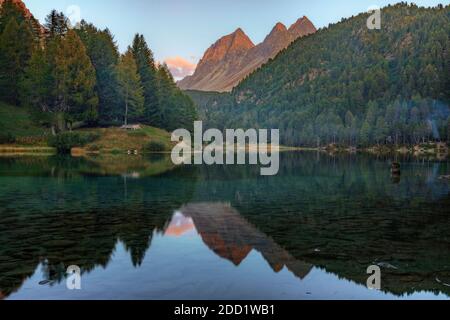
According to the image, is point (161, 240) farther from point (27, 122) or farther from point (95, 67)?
point (95, 67)

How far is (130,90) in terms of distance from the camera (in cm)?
11562

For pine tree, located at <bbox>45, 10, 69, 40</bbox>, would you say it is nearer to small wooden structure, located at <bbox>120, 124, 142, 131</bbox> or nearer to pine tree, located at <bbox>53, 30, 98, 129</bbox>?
pine tree, located at <bbox>53, 30, 98, 129</bbox>

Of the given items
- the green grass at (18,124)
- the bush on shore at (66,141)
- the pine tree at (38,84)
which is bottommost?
the bush on shore at (66,141)

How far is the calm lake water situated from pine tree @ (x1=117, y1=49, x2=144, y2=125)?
80567 mm

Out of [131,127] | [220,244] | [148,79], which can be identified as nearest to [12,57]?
[131,127]

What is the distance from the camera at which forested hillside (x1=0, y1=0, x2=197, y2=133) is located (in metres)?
102

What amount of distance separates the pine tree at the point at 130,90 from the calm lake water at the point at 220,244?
80.6 metres

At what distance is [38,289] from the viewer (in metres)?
13.0

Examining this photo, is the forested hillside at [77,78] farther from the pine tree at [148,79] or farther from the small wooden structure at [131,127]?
the small wooden structure at [131,127]

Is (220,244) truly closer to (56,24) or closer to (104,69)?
(104,69)

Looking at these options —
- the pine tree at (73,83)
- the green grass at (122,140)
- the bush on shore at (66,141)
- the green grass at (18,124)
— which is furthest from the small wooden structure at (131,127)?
the green grass at (18,124)

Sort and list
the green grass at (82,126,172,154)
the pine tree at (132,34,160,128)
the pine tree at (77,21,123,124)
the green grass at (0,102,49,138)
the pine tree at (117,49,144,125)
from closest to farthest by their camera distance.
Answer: the green grass at (0,102,49,138) → the green grass at (82,126,172,154) → the pine tree at (77,21,123,124) → the pine tree at (117,49,144,125) → the pine tree at (132,34,160,128)

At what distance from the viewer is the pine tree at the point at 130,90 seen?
11475cm

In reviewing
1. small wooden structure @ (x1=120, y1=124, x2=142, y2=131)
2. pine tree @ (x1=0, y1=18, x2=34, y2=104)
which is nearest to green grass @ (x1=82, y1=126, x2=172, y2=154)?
small wooden structure @ (x1=120, y1=124, x2=142, y2=131)
